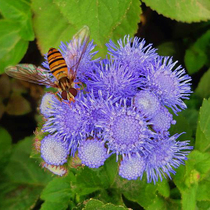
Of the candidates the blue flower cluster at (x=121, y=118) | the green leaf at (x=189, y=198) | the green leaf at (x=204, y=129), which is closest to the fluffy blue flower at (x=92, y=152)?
the blue flower cluster at (x=121, y=118)

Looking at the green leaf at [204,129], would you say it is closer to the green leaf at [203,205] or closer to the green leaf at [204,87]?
the green leaf at [203,205]

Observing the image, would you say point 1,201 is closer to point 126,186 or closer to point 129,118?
point 126,186

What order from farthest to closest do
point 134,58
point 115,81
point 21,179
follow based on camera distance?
point 21,179 < point 134,58 < point 115,81

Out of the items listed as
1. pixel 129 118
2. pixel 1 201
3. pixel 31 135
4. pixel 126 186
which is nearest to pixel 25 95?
pixel 31 135

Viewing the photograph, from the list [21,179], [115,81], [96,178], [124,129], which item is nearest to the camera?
[124,129]

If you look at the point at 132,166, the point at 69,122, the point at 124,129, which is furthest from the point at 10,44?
the point at 132,166

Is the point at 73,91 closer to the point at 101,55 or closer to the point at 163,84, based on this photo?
the point at 163,84
